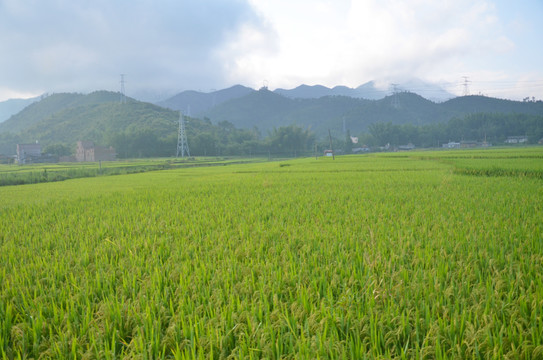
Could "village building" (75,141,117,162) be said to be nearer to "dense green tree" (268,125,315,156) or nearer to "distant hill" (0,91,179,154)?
"distant hill" (0,91,179,154)

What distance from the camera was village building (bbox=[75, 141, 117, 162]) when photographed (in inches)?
1949

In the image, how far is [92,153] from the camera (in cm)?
4978

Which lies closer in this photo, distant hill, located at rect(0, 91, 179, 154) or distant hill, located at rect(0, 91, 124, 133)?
distant hill, located at rect(0, 91, 179, 154)

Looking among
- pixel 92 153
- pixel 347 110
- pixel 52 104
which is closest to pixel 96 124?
pixel 92 153

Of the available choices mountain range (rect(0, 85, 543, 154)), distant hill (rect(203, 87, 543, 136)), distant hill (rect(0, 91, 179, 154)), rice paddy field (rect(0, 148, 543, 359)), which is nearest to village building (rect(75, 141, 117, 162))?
distant hill (rect(0, 91, 179, 154))

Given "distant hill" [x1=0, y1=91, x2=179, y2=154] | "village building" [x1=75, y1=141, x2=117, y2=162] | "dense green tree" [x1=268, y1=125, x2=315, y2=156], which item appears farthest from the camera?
"dense green tree" [x1=268, y1=125, x2=315, y2=156]

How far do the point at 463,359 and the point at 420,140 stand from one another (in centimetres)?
9339

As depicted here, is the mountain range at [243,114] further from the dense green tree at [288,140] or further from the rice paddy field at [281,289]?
the rice paddy field at [281,289]

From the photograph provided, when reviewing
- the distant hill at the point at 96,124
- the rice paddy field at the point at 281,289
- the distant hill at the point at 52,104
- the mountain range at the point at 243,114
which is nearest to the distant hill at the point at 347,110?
the mountain range at the point at 243,114

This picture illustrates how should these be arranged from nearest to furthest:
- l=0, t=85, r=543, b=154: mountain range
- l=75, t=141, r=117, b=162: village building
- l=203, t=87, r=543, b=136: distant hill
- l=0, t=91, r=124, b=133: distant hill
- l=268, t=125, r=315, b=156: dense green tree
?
1. l=75, t=141, r=117, b=162: village building
2. l=0, t=85, r=543, b=154: mountain range
3. l=268, t=125, r=315, b=156: dense green tree
4. l=0, t=91, r=124, b=133: distant hill
5. l=203, t=87, r=543, b=136: distant hill

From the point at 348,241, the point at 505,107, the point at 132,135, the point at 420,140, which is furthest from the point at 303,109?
the point at 348,241

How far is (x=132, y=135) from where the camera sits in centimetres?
5712

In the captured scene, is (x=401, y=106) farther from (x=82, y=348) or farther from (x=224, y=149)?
(x=82, y=348)

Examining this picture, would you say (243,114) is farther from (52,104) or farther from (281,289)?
(281,289)
